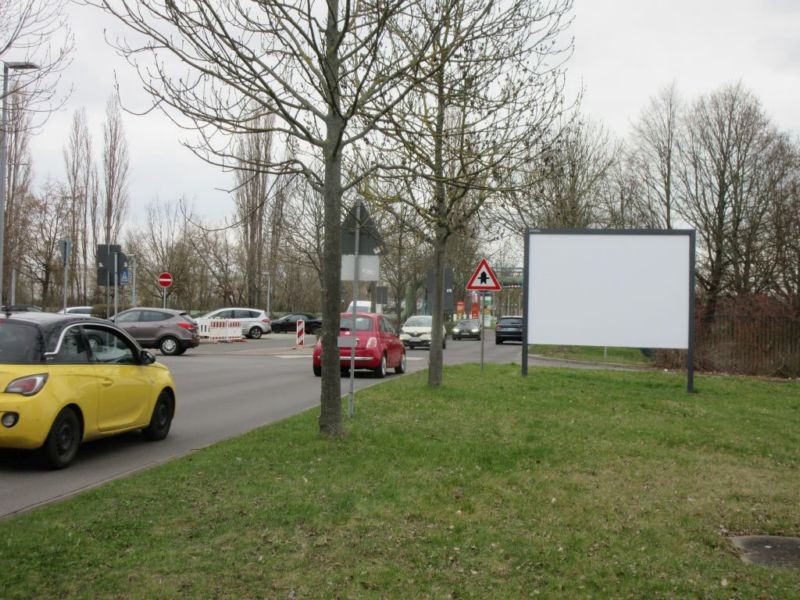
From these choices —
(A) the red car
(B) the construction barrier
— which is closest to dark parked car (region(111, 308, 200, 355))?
(A) the red car

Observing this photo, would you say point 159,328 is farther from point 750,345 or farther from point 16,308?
point 750,345

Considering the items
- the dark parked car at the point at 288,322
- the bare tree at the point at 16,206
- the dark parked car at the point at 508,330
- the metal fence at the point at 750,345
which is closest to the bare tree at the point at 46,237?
the bare tree at the point at 16,206

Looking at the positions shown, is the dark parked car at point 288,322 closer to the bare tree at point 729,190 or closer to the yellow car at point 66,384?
the bare tree at point 729,190

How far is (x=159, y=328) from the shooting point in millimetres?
28922

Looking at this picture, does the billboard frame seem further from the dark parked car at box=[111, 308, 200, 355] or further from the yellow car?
the dark parked car at box=[111, 308, 200, 355]

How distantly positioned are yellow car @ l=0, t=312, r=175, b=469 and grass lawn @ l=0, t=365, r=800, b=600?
1.24 metres

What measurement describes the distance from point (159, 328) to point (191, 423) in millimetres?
17824

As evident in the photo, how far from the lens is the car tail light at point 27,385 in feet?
26.0

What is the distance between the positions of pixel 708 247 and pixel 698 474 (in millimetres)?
31248

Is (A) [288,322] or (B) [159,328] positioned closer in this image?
(B) [159,328]

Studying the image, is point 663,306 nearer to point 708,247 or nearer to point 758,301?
point 758,301

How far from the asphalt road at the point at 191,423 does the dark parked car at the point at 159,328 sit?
470 cm

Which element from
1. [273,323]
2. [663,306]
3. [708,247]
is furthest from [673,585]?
[273,323]

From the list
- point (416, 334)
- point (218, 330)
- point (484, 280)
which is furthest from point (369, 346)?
point (218, 330)
